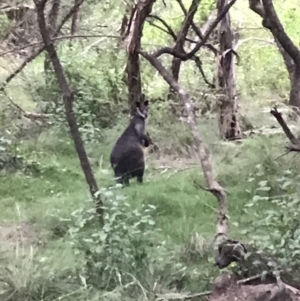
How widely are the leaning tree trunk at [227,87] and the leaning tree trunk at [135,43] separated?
4.19 ft

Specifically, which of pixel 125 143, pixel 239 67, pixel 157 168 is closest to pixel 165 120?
pixel 157 168

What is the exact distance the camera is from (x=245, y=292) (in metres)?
3.52

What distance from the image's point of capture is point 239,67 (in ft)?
36.5

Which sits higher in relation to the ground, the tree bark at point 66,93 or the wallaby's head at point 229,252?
the tree bark at point 66,93

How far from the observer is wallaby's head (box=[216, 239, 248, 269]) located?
12.0 feet

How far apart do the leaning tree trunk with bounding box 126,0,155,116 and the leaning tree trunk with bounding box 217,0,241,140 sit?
128cm

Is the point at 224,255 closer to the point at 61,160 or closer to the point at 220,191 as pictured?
the point at 220,191

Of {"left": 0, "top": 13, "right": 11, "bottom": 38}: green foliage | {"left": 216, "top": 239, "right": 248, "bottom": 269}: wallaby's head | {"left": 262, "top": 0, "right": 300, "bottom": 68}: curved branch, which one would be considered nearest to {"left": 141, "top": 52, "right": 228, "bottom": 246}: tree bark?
{"left": 216, "top": 239, "right": 248, "bottom": 269}: wallaby's head

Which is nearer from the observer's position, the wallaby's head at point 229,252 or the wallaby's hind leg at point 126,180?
the wallaby's head at point 229,252

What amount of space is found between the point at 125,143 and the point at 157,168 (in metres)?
0.75

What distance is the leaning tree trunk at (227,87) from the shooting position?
26.0ft

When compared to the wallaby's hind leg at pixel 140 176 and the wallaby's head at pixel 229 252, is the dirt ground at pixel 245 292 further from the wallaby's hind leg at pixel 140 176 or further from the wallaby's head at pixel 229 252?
the wallaby's hind leg at pixel 140 176

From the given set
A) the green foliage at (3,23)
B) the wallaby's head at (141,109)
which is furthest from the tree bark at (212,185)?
the green foliage at (3,23)

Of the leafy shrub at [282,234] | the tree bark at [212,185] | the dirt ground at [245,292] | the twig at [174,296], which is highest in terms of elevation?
the tree bark at [212,185]
